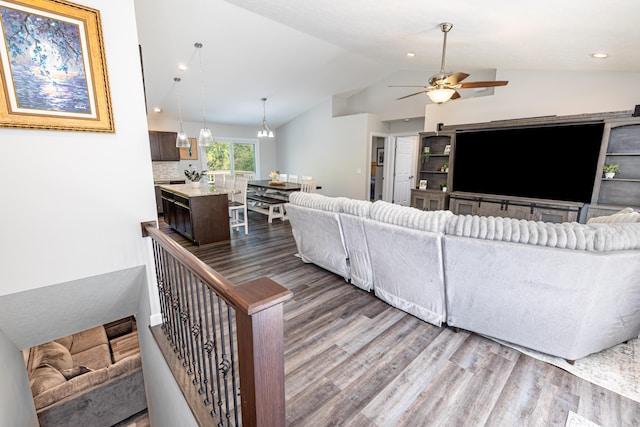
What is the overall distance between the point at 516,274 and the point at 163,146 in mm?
7660

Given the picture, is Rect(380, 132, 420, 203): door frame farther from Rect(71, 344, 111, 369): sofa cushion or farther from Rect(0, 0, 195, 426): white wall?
Rect(71, 344, 111, 369): sofa cushion

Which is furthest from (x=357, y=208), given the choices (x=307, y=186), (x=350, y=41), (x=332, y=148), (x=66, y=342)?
(x=332, y=148)

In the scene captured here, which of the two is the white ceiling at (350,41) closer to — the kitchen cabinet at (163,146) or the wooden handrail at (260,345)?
the kitchen cabinet at (163,146)

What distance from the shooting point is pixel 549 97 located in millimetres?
4262

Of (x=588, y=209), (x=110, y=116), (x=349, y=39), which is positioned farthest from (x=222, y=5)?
(x=588, y=209)

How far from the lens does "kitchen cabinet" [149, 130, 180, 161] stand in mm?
6784

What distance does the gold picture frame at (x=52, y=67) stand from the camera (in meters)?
1.56

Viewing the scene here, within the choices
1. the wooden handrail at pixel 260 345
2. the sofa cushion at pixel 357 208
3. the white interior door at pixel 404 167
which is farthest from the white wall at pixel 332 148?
the wooden handrail at pixel 260 345

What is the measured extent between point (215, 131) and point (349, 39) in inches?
211

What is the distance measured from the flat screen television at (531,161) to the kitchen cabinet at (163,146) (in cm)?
671

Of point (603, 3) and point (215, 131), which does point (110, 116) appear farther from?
point (215, 131)

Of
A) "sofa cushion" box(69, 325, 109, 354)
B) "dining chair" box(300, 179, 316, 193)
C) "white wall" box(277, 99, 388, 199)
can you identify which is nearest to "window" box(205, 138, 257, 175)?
"white wall" box(277, 99, 388, 199)

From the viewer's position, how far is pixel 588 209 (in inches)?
153

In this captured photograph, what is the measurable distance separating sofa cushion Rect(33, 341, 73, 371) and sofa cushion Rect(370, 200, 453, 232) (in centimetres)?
463
